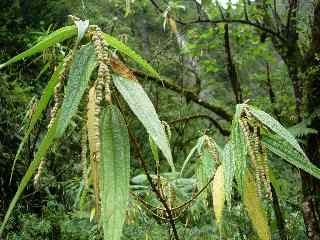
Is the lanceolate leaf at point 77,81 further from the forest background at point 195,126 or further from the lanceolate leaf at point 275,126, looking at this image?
the forest background at point 195,126

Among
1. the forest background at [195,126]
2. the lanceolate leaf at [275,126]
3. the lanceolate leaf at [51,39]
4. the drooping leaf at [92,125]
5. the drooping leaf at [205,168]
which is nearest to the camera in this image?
the drooping leaf at [92,125]

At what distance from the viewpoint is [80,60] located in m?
0.76

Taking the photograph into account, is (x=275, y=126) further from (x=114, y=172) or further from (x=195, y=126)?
(x=195, y=126)

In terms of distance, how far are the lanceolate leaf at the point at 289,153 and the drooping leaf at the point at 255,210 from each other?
0.35 ft

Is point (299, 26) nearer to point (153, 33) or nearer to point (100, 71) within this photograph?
point (100, 71)

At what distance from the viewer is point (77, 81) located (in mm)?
726

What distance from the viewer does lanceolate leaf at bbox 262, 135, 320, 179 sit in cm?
105

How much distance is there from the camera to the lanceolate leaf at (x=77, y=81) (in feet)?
2.20

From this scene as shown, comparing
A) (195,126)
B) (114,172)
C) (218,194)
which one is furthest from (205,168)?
(195,126)

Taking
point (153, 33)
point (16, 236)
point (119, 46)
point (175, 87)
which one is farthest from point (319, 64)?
point (153, 33)

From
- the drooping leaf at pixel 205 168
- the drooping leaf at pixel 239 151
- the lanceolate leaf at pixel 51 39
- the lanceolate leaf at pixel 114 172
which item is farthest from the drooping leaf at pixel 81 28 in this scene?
the drooping leaf at pixel 205 168

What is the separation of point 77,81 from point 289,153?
1.99 ft

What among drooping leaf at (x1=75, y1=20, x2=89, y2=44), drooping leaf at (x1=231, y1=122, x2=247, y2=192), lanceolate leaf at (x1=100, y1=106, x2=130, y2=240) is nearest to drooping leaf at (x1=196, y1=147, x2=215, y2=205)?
drooping leaf at (x1=231, y1=122, x2=247, y2=192)

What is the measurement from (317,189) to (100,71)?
3.43 m
